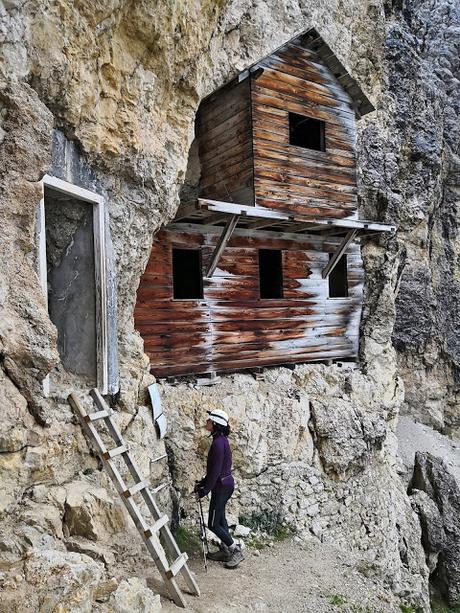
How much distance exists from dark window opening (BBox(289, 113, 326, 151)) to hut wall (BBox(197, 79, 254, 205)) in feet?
4.78

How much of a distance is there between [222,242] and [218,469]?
4.92 meters

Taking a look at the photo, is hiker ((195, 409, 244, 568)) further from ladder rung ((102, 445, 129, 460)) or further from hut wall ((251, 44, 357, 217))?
hut wall ((251, 44, 357, 217))

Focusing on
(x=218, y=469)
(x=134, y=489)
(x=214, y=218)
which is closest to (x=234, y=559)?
(x=218, y=469)

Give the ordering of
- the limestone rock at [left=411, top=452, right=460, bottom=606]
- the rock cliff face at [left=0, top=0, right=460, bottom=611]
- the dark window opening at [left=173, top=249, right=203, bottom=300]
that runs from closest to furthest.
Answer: the rock cliff face at [left=0, top=0, right=460, bottom=611], the dark window opening at [left=173, top=249, right=203, bottom=300], the limestone rock at [left=411, top=452, right=460, bottom=606]

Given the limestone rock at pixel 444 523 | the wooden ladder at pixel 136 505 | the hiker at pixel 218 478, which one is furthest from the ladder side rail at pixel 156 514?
the limestone rock at pixel 444 523

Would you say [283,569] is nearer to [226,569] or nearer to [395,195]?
[226,569]

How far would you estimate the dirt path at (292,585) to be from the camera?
7035 millimetres

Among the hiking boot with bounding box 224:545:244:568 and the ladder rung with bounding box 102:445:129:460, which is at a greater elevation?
the ladder rung with bounding box 102:445:129:460

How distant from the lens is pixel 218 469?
7672 mm

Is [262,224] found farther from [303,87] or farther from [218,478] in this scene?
[218,478]

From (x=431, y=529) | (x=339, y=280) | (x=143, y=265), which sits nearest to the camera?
(x=143, y=265)

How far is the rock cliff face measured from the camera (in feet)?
18.2

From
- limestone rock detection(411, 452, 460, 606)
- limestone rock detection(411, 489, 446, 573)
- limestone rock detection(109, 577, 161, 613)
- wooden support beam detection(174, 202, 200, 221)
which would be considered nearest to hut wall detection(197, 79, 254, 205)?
wooden support beam detection(174, 202, 200, 221)

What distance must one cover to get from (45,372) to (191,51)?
19.7ft
